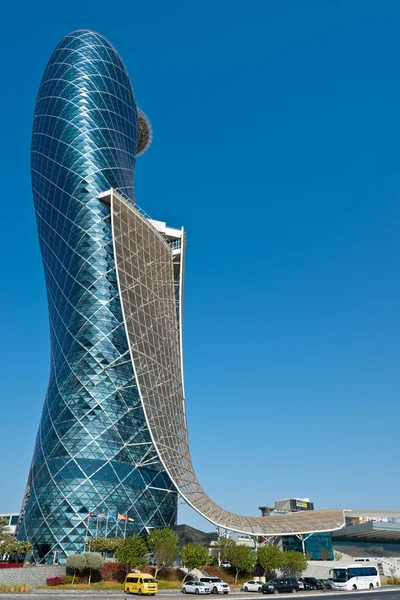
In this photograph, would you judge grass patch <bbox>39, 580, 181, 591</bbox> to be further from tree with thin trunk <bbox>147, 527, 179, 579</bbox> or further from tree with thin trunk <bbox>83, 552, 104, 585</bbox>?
tree with thin trunk <bbox>147, 527, 179, 579</bbox>

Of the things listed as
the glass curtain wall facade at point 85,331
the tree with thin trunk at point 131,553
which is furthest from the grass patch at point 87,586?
the glass curtain wall facade at point 85,331

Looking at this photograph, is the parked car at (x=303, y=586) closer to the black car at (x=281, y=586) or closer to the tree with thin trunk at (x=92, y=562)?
the black car at (x=281, y=586)

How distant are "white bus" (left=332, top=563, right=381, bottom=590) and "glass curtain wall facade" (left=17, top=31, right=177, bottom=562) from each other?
2302 centimetres

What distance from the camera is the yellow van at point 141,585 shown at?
46.2m

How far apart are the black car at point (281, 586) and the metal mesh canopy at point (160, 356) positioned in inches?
590

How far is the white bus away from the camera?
6059cm

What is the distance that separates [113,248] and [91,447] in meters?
28.5

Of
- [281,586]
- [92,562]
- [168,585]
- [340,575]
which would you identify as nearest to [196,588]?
[168,585]

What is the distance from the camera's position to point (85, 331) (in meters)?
79.4

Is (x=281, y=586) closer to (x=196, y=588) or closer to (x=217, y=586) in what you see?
(x=217, y=586)

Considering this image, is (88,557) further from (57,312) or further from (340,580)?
(57,312)

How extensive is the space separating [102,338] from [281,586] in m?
39.1

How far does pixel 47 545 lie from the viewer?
64875 millimetres

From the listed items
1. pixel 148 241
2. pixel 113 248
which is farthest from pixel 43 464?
pixel 148 241
